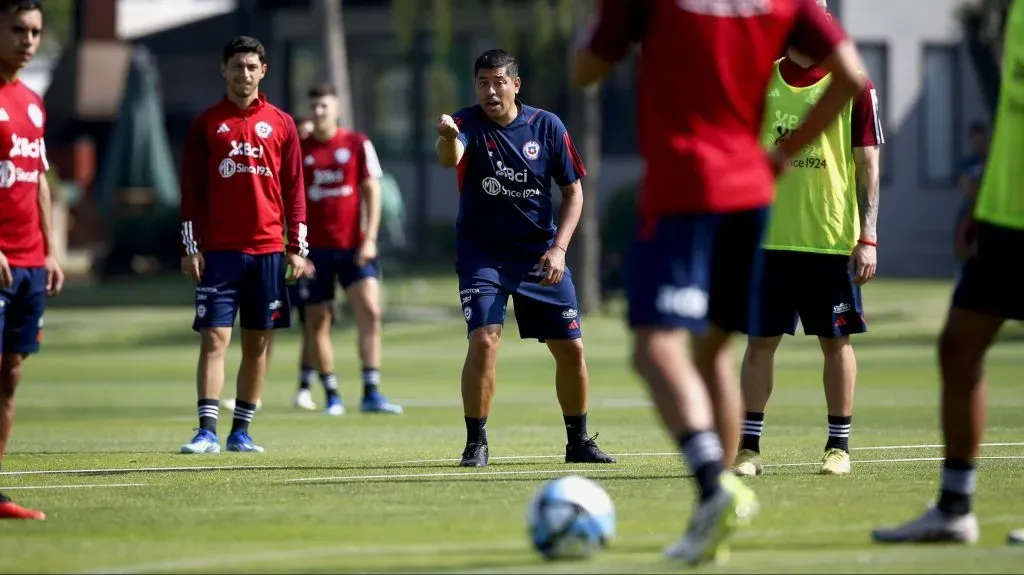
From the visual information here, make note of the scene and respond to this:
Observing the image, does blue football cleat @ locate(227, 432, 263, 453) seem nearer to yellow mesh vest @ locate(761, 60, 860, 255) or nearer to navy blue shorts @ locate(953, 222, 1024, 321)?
yellow mesh vest @ locate(761, 60, 860, 255)

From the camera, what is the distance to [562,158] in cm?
1029

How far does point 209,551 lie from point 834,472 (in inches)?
143

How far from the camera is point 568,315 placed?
1032 centimetres

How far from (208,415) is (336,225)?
4509mm

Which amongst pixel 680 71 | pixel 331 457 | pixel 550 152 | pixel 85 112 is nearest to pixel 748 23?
pixel 680 71

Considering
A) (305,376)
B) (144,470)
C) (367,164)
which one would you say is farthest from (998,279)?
(305,376)

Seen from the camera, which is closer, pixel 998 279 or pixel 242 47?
pixel 998 279

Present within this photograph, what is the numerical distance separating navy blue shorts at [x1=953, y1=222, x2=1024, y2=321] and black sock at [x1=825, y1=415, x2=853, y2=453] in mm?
2544

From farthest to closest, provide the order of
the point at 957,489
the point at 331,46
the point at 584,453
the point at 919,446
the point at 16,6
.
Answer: the point at 331,46, the point at 919,446, the point at 584,453, the point at 16,6, the point at 957,489

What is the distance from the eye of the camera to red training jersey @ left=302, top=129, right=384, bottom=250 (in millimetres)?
15555

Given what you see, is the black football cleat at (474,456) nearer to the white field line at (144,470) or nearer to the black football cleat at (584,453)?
the black football cleat at (584,453)

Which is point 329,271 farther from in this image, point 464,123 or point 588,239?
point 588,239

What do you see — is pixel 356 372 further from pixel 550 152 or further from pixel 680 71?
pixel 680 71

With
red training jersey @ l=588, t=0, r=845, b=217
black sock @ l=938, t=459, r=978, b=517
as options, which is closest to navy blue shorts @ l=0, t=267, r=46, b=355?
red training jersey @ l=588, t=0, r=845, b=217
